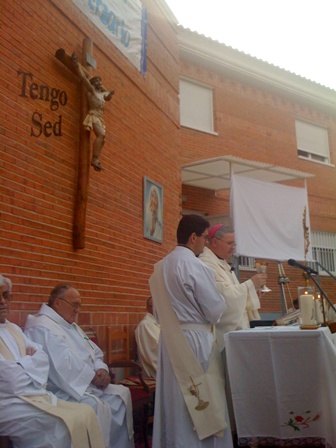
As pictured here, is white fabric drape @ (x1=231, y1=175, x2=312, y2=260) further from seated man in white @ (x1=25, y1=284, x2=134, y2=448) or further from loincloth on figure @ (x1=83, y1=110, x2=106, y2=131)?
seated man in white @ (x1=25, y1=284, x2=134, y2=448)

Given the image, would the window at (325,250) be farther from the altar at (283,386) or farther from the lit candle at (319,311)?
the altar at (283,386)

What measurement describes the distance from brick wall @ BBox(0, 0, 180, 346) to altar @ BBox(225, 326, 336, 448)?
79.4 inches

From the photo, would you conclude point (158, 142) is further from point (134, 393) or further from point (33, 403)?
point (33, 403)

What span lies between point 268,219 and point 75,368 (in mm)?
5885

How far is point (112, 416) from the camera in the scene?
14.3 ft

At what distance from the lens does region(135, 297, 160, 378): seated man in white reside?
599cm

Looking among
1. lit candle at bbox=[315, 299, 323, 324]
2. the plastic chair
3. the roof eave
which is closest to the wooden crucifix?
the plastic chair

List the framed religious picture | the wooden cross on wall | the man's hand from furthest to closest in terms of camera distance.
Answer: the framed religious picture < the wooden cross on wall < the man's hand

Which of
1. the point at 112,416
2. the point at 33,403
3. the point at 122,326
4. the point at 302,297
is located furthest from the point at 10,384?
the point at 122,326

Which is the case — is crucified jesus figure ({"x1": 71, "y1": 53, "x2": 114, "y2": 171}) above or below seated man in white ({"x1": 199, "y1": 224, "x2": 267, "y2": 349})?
above

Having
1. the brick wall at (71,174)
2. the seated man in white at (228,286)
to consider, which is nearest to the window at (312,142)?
the brick wall at (71,174)

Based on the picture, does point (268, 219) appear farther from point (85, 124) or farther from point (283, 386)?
point (283, 386)

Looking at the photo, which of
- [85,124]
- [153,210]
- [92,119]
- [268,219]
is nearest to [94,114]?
[92,119]

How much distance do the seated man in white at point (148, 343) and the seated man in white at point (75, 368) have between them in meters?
1.23
